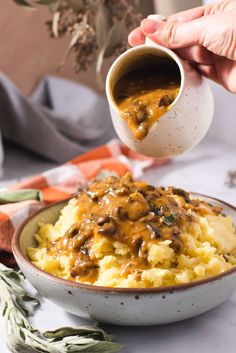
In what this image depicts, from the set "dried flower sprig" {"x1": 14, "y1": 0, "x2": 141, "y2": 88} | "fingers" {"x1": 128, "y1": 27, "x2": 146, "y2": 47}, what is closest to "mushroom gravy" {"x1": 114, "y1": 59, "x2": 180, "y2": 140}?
"fingers" {"x1": 128, "y1": 27, "x2": 146, "y2": 47}

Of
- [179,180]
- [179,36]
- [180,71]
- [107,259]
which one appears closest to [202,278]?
[107,259]

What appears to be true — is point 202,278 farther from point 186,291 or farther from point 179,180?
point 179,180

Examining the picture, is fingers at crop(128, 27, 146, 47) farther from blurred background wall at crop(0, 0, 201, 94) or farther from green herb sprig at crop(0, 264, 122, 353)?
blurred background wall at crop(0, 0, 201, 94)

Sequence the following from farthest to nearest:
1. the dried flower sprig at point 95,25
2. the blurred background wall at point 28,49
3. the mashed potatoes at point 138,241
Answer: the blurred background wall at point 28,49
the dried flower sprig at point 95,25
the mashed potatoes at point 138,241

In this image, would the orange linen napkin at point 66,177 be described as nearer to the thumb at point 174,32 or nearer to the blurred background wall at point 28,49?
the thumb at point 174,32

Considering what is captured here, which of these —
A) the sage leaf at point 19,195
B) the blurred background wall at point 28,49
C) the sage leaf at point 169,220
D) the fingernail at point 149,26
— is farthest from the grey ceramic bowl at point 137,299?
the blurred background wall at point 28,49

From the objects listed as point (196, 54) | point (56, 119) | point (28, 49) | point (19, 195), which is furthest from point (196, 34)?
point (28, 49)

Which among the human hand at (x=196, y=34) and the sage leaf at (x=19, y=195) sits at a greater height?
the human hand at (x=196, y=34)
